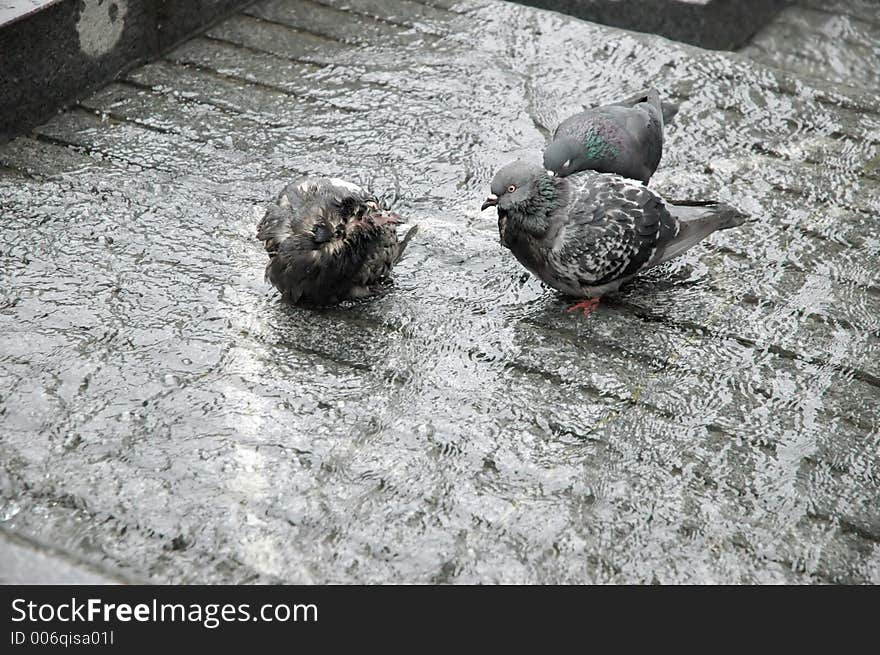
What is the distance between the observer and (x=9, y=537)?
3.01m

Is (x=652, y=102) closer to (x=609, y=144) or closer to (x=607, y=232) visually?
(x=609, y=144)

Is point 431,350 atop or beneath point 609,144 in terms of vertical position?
beneath

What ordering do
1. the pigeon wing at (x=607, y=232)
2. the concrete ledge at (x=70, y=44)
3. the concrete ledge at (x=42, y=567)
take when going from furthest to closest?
the concrete ledge at (x=70, y=44)
the pigeon wing at (x=607, y=232)
the concrete ledge at (x=42, y=567)

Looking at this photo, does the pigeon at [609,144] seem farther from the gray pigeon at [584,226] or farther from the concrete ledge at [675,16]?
the concrete ledge at [675,16]

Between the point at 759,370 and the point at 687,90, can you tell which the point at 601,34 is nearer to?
the point at 687,90

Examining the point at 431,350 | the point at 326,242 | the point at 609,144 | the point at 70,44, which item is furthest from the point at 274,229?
the point at 70,44

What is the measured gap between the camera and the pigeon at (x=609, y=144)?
4.55 m

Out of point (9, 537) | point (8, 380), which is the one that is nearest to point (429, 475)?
point (9, 537)

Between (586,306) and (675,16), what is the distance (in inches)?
120

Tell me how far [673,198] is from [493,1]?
2307 mm

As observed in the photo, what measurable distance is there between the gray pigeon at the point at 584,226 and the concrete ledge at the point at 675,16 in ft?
8.84

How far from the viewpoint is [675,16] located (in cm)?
659

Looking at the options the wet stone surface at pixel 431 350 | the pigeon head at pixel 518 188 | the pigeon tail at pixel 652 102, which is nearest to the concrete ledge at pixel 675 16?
the wet stone surface at pixel 431 350

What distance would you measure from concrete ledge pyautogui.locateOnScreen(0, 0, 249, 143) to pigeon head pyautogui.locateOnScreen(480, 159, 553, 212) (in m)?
2.52
